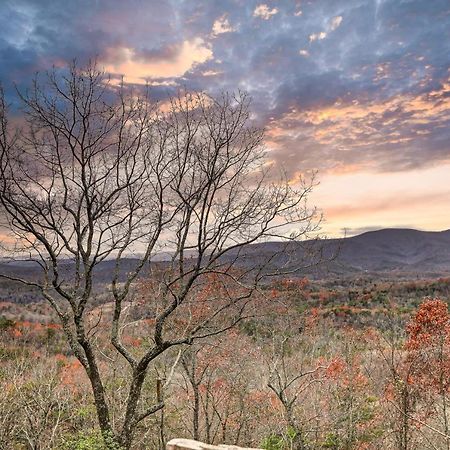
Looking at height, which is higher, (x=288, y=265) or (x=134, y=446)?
(x=288, y=265)

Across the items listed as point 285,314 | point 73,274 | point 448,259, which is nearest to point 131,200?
point 73,274

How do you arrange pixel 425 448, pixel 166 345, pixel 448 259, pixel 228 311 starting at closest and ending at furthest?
1. pixel 166 345
2. pixel 425 448
3. pixel 228 311
4. pixel 448 259

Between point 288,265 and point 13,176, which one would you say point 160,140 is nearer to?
point 13,176

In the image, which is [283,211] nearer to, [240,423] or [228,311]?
[228,311]

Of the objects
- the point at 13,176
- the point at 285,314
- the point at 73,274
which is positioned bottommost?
the point at 285,314

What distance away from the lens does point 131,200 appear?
36.8ft

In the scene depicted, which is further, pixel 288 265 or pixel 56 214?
pixel 56 214

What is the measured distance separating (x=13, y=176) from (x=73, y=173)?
132 centimetres

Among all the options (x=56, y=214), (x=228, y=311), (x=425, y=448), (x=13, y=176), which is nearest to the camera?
(x=13, y=176)

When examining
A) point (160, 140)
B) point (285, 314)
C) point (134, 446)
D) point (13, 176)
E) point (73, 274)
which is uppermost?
point (160, 140)

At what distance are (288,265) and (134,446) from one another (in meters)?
10.0

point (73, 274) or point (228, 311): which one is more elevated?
point (73, 274)

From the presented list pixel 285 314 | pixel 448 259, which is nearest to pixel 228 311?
pixel 285 314

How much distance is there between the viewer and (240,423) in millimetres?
16031
